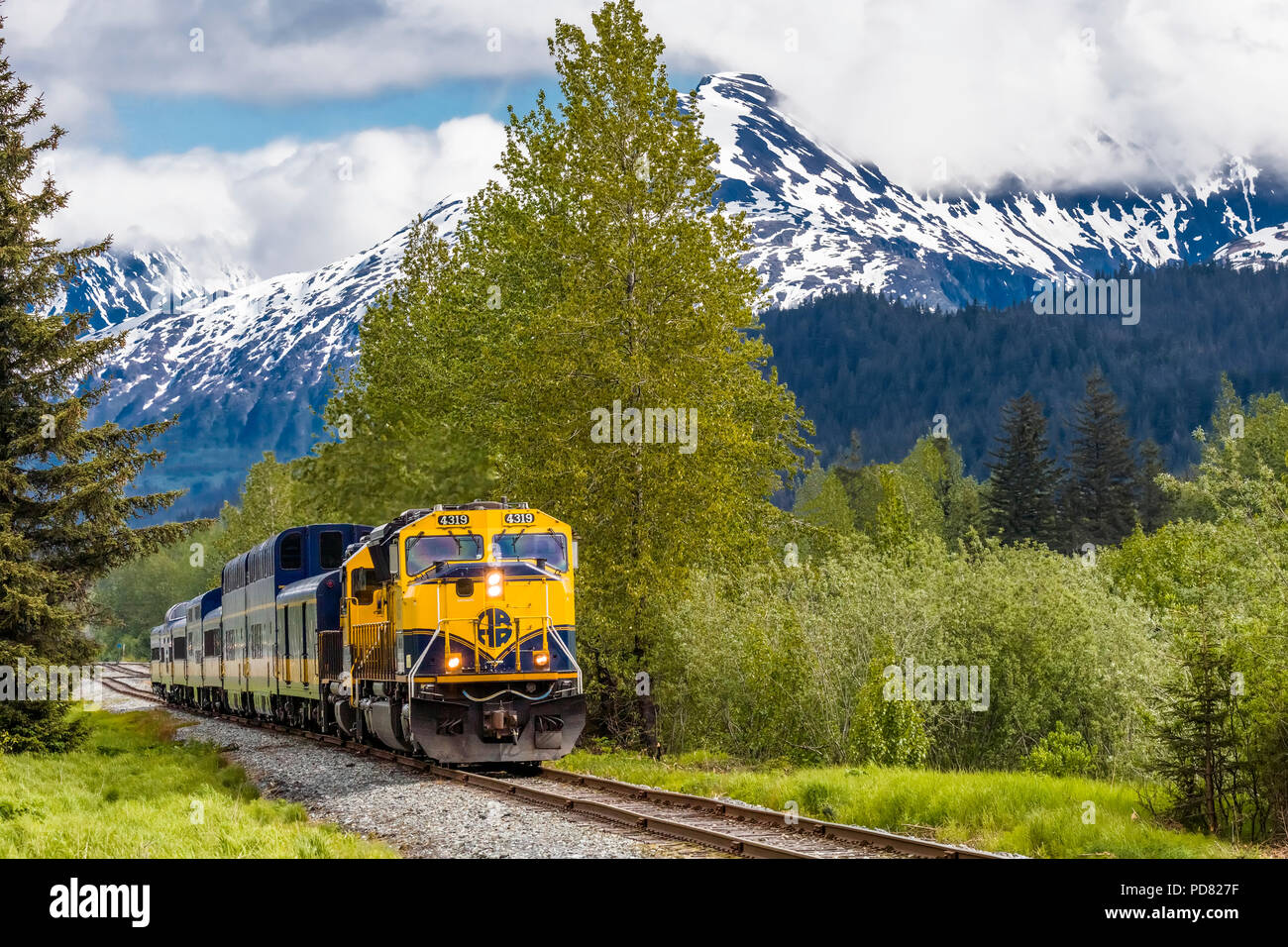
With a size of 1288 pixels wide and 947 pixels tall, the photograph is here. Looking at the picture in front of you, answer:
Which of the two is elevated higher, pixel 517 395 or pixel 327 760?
pixel 517 395

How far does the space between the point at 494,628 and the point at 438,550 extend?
5.92 feet

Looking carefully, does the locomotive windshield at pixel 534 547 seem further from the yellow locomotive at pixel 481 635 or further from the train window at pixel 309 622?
the train window at pixel 309 622

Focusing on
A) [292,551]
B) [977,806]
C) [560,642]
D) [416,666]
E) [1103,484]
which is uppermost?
[1103,484]

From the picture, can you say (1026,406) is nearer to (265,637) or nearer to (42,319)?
(265,637)

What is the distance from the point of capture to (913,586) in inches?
1141

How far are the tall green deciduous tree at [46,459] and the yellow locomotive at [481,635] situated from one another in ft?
26.7

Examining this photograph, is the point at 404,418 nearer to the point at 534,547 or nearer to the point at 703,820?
the point at 534,547

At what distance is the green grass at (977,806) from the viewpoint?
13969mm

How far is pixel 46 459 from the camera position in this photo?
29.6 m

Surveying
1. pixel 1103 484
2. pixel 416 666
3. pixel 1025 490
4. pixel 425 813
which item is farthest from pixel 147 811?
pixel 1103 484

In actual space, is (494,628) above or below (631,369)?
below

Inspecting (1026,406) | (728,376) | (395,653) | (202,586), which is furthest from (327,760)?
(202,586)

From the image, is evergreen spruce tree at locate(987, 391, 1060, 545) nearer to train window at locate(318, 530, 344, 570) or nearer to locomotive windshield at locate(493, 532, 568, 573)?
train window at locate(318, 530, 344, 570)
